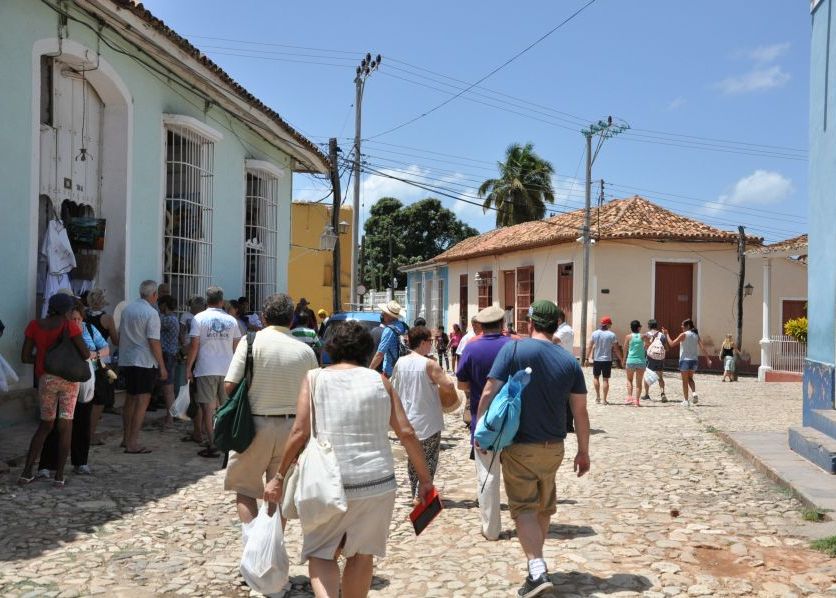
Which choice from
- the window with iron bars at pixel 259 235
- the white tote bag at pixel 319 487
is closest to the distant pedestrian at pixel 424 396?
the white tote bag at pixel 319 487

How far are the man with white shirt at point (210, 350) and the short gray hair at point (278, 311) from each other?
2857 millimetres

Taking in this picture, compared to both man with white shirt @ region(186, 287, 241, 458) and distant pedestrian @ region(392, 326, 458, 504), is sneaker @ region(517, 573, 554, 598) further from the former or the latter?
man with white shirt @ region(186, 287, 241, 458)

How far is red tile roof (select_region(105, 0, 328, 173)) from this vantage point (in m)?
9.04

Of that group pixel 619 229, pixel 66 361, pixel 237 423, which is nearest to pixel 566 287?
pixel 619 229

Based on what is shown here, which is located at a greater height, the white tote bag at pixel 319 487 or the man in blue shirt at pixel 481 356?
the man in blue shirt at pixel 481 356

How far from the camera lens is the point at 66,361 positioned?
6.09 metres

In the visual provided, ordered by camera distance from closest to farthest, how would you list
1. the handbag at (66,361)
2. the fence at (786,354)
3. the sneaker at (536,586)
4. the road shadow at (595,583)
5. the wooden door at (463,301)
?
1. the sneaker at (536,586)
2. the road shadow at (595,583)
3. the handbag at (66,361)
4. the fence at (786,354)
5. the wooden door at (463,301)

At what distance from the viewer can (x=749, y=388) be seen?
18.1m

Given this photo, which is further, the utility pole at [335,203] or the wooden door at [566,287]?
the wooden door at [566,287]

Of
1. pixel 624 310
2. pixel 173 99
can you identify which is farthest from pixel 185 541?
pixel 624 310

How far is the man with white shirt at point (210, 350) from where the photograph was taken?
299 inches

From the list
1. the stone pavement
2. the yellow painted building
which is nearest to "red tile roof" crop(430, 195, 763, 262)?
the yellow painted building

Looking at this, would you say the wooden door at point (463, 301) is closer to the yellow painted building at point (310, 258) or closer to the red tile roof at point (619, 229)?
the red tile roof at point (619, 229)

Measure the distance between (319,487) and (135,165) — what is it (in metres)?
7.96
